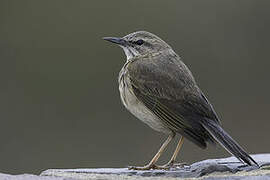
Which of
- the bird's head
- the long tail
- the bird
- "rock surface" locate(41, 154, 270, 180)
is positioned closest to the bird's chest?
the bird

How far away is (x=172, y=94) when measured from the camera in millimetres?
10492

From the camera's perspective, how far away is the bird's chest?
10.5m

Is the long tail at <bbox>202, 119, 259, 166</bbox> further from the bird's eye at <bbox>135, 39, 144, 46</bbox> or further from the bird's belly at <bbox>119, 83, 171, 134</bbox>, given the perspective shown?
the bird's eye at <bbox>135, 39, 144, 46</bbox>

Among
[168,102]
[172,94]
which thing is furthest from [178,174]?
[172,94]

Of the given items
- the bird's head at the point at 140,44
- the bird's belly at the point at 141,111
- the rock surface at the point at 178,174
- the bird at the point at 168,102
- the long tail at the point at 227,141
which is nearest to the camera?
the rock surface at the point at 178,174

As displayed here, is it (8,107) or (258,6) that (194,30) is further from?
(8,107)

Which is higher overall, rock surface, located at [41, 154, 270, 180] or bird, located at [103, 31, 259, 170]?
bird, located at [103, 31, 259, 170]

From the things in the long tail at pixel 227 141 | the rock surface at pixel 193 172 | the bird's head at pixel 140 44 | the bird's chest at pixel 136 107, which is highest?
the bird's head at pixel 140 44

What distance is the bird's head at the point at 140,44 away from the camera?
11430 mm

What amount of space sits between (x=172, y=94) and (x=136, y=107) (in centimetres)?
47

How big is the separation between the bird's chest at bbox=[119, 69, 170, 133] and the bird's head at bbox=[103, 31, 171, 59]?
1.50ft

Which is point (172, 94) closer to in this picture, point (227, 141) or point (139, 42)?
point (227, 141)

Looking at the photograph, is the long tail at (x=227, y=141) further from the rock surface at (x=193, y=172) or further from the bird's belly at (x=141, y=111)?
the bird's belly at (x=141, y=111)

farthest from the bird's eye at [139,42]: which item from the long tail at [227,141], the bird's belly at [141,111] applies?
the long tail at [227,141]
